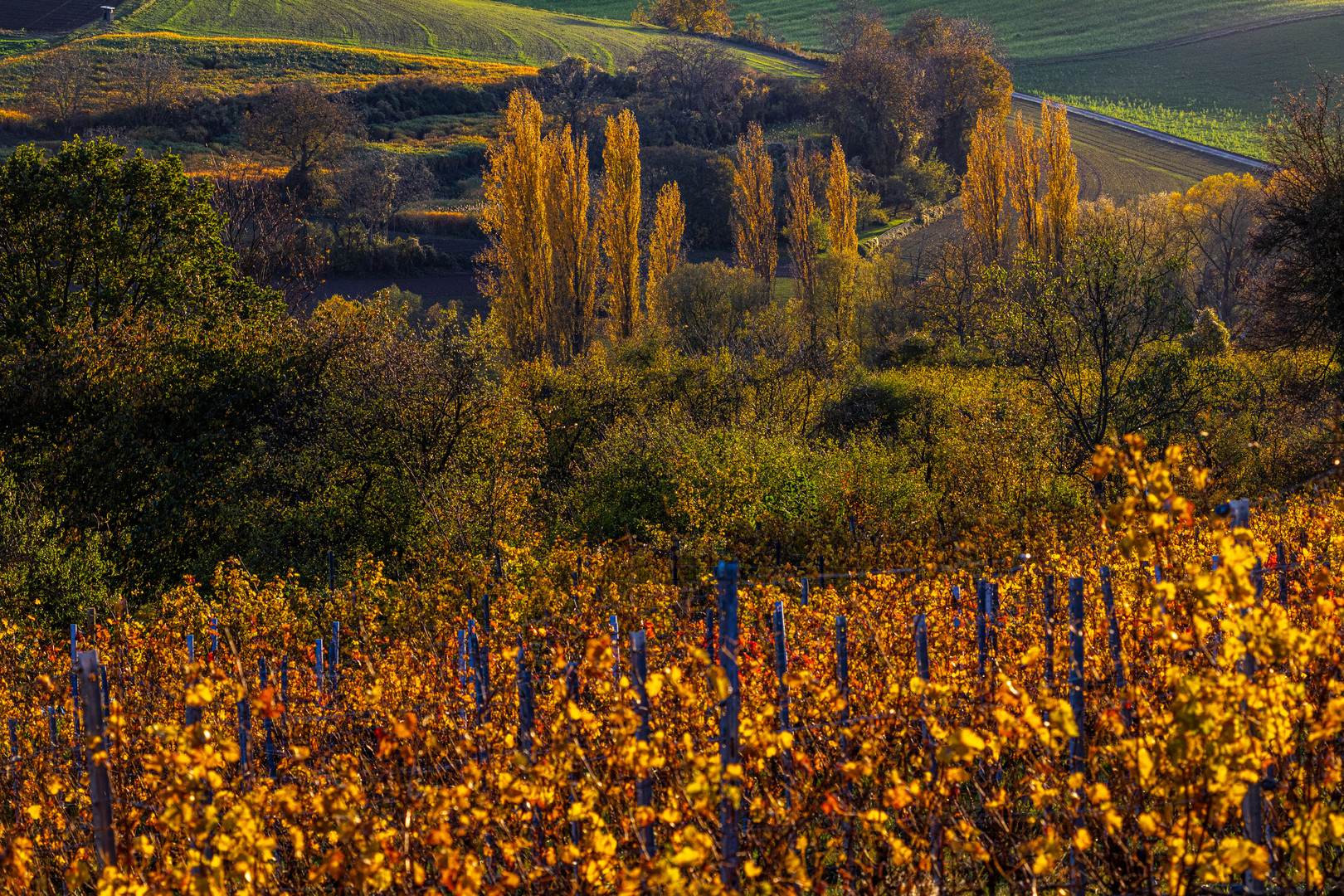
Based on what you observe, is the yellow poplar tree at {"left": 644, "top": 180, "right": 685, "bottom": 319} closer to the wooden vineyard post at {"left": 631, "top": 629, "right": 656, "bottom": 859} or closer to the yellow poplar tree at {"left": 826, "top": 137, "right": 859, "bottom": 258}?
the yellow poplar tree at {"left": 826, "top": 137, "right": 859, "bottom": 258}

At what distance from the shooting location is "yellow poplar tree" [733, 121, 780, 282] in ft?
148

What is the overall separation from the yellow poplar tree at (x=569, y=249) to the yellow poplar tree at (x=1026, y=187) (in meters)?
18.6

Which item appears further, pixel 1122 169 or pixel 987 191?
pixel 1122 169

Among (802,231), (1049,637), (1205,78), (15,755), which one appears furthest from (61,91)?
(1205,78)

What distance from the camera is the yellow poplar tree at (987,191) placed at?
41.2 metres

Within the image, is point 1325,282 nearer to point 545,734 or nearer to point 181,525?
point 545,734

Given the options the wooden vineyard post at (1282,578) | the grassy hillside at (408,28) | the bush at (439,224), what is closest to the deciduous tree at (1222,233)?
the wooden vineyard post at (1282,578)

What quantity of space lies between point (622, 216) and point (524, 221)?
517 centimetres

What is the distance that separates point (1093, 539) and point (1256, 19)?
10029 cm

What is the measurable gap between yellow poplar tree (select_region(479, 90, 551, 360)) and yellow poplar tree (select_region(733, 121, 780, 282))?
14.2 metres

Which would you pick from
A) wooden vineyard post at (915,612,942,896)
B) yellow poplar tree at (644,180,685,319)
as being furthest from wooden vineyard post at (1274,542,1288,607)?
yellow poplar tree at (644,180,685,319)

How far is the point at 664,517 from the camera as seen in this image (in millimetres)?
19234

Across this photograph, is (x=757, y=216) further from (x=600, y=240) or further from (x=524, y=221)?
(x=524, y=221)

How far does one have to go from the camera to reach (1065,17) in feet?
335
